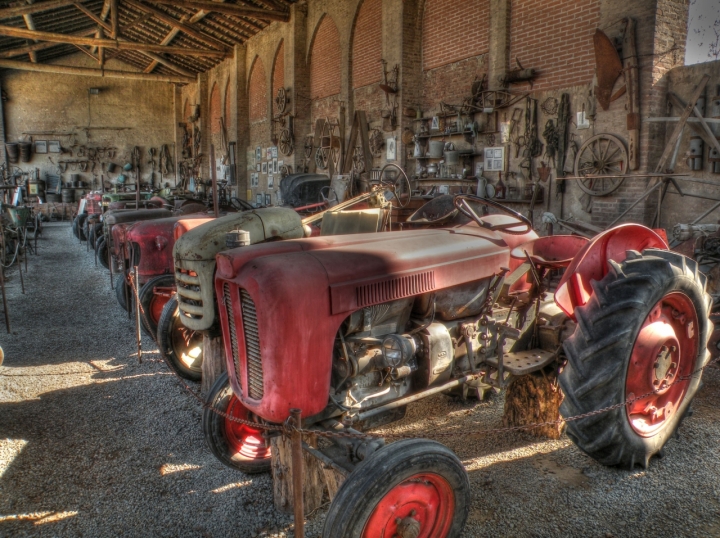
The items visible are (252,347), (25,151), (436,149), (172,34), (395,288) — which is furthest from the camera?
(25,151)

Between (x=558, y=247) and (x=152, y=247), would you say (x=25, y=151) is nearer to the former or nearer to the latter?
(x=152, y=247)

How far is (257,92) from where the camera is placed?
57.2 ft

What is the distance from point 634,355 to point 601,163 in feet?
15.6

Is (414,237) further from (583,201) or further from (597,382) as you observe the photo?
(583,201)

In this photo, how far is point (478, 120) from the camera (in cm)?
862

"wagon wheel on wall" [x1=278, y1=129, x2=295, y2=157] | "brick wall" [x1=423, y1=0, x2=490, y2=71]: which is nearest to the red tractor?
"brick wall" [x1=423, y1=0, x2=490, y2=71]

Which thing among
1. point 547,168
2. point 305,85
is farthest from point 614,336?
point 305,85

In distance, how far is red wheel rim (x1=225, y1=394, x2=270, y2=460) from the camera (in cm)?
294

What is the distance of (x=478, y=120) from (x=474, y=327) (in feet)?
21.3

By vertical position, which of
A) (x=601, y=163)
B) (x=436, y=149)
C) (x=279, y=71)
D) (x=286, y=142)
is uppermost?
(x=279, y=71)

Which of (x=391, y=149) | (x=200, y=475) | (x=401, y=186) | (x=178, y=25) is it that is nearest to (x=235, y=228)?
(x=200, y=475)

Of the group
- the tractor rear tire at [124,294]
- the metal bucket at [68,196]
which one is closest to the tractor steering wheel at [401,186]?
the tractor rear tire at [124,294]

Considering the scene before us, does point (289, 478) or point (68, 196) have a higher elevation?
point (68, 196)

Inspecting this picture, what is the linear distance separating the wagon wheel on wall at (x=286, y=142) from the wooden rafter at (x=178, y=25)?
14.9 ft
